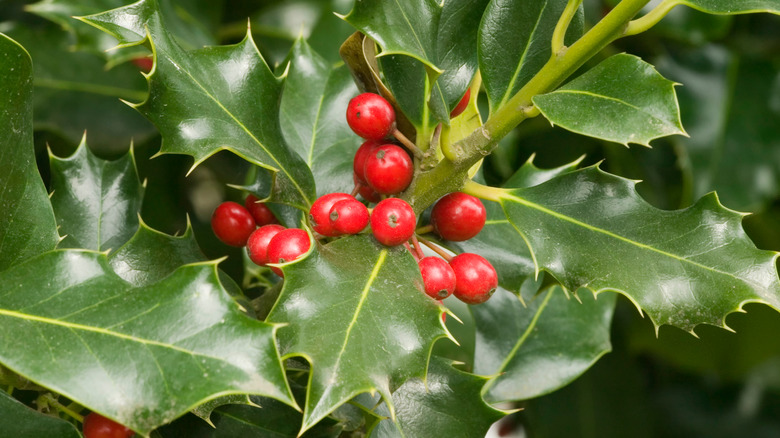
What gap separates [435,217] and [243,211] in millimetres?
245

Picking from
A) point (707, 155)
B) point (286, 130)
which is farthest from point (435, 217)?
point (707, 155)

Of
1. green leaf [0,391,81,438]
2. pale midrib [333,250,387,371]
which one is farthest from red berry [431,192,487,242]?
green leaf [0,391,81,438]

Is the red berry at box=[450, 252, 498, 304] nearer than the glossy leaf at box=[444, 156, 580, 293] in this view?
Yes

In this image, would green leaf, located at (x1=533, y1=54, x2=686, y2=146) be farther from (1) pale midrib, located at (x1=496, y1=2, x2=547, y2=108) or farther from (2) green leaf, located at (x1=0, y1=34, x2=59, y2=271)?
(2) green leaf, located at (x1=0, y1=34, x2=59, y2=271)

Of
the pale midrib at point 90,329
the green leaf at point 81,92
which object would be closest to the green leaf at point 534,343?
the pale midrib at point 90,329

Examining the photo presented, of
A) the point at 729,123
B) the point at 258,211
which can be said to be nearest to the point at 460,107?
the point at 258,211

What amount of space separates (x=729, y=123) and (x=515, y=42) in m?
1.21

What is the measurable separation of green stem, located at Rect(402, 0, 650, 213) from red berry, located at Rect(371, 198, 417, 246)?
0.08 metres

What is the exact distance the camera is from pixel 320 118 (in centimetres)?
107

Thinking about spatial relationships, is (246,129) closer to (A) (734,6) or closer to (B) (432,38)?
(B) (432,38)

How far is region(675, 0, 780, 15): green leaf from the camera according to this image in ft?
2.39

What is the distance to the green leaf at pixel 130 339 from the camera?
1.95ft

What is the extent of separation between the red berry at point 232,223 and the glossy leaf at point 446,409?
0.91 ft

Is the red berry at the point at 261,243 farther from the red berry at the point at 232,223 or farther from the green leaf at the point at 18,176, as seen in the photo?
the green leaf at the point at 18,176
